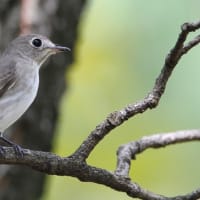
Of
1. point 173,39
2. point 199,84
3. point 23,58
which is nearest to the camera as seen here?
point 23,58

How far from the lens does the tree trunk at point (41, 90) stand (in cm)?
436

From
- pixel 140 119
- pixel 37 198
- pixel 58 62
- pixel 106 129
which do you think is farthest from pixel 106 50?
pixel 106 129

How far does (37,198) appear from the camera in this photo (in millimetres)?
4621

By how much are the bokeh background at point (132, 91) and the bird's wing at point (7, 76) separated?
0.76m

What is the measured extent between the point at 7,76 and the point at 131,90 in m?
1.69

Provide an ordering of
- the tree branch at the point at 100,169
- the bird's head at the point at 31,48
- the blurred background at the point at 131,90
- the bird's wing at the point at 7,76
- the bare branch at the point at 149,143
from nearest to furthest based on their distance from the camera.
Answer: the tree branch at the point at 100,169
the bare branch at the point at 149,143
the bird's wing at the point at 7,76
the bird's head at the point at 31,48
the blurred background at the point at 131,90

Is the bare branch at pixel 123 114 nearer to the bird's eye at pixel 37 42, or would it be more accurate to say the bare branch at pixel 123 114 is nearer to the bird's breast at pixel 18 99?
the bird's breast at pixel 18 99

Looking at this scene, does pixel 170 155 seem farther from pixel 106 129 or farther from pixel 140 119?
pixel 106 129

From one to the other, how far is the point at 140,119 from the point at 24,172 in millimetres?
1053

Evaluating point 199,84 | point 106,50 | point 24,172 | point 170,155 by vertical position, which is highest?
point 106,50

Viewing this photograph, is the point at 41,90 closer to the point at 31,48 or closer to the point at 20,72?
the point at 31,48

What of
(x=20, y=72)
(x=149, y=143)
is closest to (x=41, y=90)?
(x=20, y=72)

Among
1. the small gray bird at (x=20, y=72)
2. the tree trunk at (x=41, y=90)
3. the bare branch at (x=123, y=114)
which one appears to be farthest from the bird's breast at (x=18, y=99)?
the bare branch at (x=123, y=114)

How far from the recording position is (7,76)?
13.0 feet
